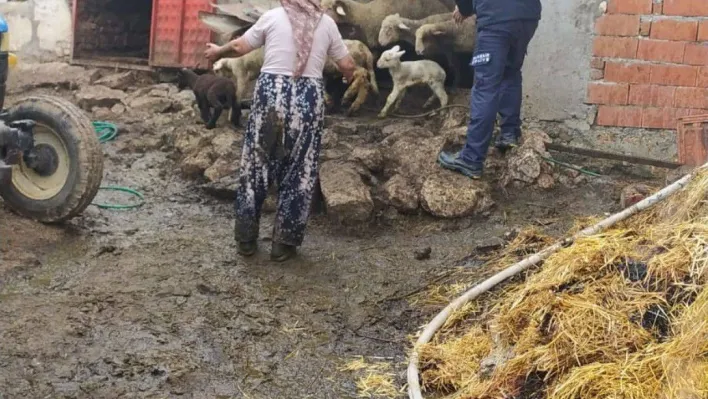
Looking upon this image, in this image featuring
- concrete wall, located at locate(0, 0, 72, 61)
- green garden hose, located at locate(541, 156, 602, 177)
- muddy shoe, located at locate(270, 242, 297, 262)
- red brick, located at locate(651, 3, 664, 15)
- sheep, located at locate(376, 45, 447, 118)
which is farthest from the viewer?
concrete wall, located at locate(0, 0, 72, 61)

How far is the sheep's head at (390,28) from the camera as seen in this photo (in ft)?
26.1

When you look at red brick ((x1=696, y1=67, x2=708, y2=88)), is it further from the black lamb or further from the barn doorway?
the barn doorway

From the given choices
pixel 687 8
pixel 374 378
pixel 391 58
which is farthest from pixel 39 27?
pixel 374 378

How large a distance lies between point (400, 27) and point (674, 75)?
257 cm

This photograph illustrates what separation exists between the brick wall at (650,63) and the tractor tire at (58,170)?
424 cm

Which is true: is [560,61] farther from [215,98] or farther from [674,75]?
[215,98]

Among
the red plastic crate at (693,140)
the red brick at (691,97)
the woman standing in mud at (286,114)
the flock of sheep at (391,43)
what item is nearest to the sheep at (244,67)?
the flock of sheep at (391,43)

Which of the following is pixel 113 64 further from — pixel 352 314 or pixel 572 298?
pixel 572 298

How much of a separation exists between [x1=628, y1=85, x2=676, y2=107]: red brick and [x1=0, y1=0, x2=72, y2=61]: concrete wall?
7.52 metres

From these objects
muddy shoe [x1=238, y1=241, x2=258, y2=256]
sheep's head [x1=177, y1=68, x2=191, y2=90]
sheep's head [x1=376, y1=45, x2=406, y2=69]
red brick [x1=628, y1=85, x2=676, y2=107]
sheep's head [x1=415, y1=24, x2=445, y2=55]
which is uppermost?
sheep's head [x1=415, y1=24, x2=445, y2=55]

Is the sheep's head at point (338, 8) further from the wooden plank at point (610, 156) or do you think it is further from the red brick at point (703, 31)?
the red brick at point (703, 31)

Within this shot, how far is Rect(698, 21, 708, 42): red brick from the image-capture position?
6.74 meters

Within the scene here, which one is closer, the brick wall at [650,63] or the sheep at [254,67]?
the brick wall at [650,63]

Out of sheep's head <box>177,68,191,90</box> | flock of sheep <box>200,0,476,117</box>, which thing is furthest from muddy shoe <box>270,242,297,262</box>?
sheep's head <box>177,68,191,90</box>
